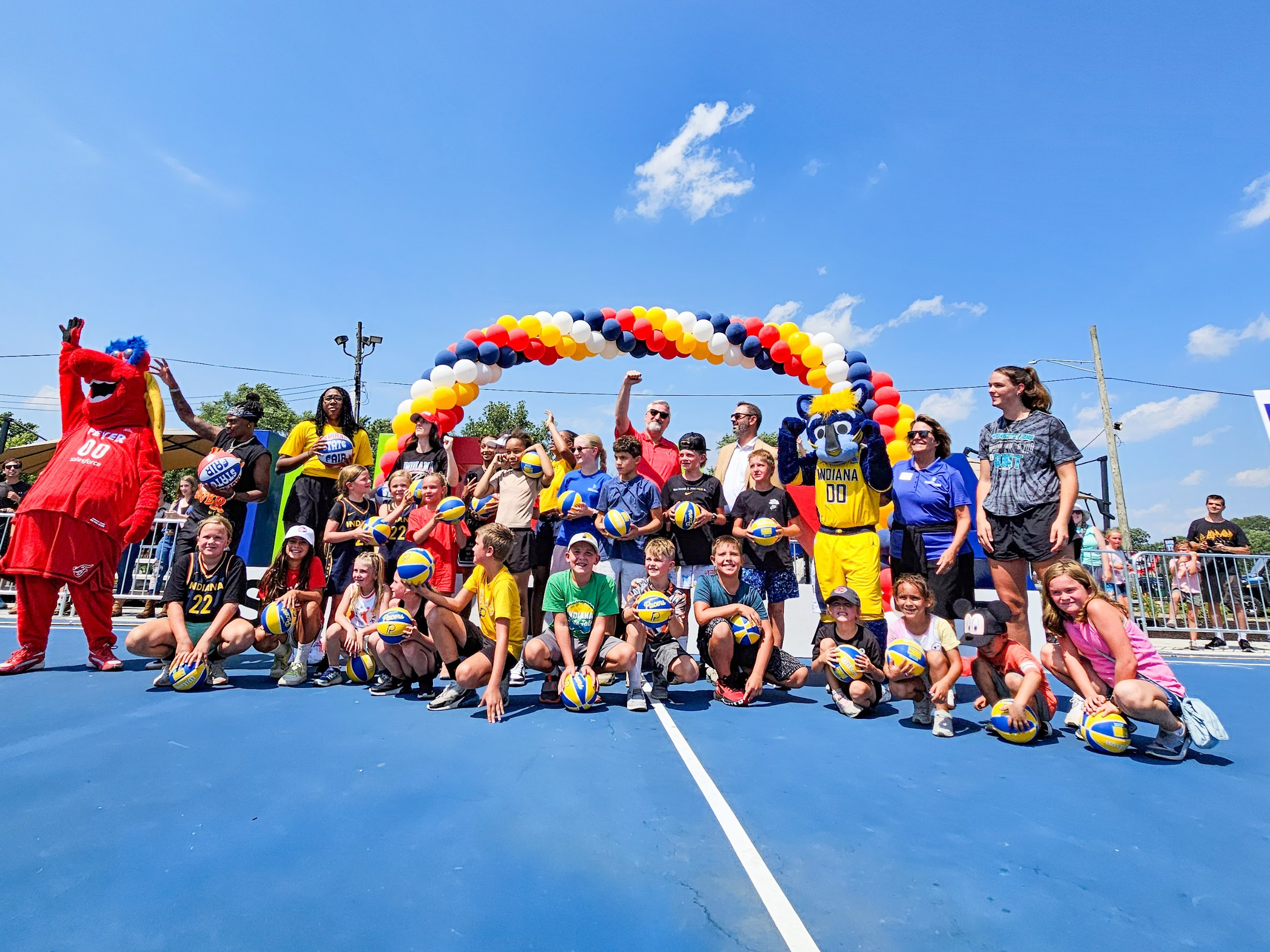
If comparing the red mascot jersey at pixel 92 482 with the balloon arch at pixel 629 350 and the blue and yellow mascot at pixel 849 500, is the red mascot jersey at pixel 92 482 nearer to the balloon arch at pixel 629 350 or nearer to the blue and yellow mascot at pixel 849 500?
the balloon arch at pixel 629 350

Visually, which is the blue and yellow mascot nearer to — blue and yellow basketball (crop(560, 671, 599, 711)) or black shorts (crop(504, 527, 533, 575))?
blue and yellow basketball (crop(560, 671, 599, 711))

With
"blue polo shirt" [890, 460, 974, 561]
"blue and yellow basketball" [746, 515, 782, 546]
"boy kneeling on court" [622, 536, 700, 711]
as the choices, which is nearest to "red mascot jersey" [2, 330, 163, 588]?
"boy kneeling on court" [622, 536, 700, 711]

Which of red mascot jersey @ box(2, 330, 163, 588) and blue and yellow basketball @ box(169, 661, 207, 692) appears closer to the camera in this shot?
blue and yellow basketball @ box(169, 661, 207, 692)

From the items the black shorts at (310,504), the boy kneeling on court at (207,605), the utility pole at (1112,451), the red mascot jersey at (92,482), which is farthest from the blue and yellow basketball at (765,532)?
the utility pole at (1112,451)

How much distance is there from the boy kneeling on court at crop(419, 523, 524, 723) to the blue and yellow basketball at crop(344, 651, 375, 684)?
64 centimetres

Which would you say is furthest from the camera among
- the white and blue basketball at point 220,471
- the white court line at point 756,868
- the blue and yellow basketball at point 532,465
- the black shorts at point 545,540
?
the blue and yellow basketball at point 532,465

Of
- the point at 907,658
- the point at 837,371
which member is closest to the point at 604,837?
the point at 907,658

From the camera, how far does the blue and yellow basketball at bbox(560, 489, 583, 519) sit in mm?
5160

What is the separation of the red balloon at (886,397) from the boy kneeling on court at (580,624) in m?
4.21

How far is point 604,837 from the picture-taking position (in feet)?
7.39

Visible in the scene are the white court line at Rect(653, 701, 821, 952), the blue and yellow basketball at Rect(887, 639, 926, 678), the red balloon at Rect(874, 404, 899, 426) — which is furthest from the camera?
the red balloon at Rect(874, 404, 899, 426)

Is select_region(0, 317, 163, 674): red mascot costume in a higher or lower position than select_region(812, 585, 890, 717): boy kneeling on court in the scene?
higher

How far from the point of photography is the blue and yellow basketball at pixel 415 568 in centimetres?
425

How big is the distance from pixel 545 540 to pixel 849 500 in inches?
104
